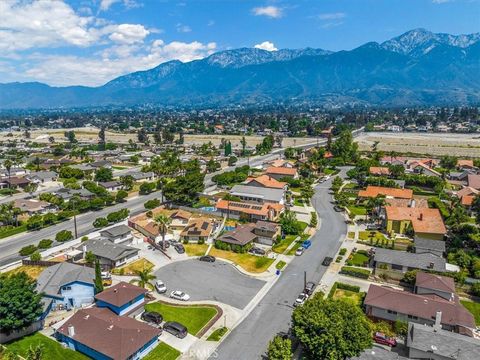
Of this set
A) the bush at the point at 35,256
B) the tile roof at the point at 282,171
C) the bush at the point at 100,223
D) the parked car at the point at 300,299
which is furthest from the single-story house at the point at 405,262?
the tile roof at the point at 282,171

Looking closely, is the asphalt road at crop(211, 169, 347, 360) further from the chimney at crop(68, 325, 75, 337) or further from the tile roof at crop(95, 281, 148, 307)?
the chimney at crop(68, 325, 75, 337)

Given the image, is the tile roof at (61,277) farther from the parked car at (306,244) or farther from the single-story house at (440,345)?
the single-story house at (440,345)

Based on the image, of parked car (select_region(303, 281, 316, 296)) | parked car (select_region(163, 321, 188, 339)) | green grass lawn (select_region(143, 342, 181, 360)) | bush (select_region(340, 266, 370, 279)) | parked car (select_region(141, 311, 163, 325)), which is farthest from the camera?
bush (select_region(340, 266, 370, 279))

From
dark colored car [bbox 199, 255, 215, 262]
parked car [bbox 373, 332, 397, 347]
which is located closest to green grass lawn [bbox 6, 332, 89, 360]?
dark colored car [bbox 199, 255, 215, 262]

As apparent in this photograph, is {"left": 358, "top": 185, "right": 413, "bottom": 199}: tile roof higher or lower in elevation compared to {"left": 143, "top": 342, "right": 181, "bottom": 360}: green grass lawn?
higher

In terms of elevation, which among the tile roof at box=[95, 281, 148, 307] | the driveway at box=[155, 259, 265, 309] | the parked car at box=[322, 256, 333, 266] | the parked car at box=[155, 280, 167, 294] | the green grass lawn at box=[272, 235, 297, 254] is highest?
the tile roof at box=[95, 281, 148, 307]

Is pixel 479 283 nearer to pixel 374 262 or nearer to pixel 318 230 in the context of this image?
pixel 374 262

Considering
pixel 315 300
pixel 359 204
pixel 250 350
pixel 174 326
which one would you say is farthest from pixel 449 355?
pixel 359 204

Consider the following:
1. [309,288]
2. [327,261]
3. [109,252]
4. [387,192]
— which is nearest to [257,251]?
[327,261]
